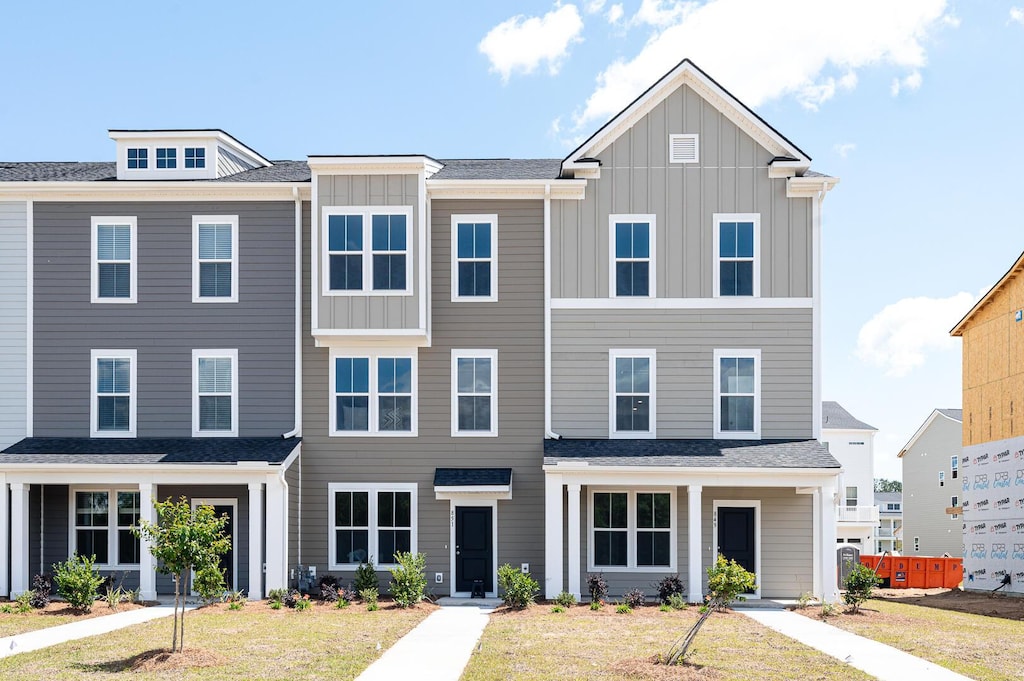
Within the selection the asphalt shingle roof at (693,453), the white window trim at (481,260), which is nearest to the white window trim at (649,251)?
the white window trim at (481,260)

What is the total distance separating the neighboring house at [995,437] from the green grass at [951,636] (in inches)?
258

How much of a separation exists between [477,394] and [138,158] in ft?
31.6

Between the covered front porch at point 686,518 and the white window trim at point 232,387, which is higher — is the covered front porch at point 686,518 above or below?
below

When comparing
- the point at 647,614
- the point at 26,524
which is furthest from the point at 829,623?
the point at 26,524

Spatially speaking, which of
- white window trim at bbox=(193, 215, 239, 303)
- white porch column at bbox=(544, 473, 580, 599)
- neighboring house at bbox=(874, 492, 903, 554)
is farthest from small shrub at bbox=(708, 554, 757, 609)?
neighboring house at bbox=(874, 492, 903, 554)

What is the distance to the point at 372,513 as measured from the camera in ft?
76.1

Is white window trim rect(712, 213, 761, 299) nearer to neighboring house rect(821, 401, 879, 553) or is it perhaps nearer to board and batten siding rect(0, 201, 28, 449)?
board and batten siding rect(0, 201, 28, 449)

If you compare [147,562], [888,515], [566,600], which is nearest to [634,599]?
[566,600]

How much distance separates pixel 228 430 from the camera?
2347cm

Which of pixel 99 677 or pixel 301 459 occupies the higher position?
pixel 301 459

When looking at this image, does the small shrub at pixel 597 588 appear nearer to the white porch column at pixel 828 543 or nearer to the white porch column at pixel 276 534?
the white porch column at pixel 828 543

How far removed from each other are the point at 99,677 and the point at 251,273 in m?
12.2

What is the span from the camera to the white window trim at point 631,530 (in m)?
22.9

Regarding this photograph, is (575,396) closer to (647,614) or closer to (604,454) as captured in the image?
(604,454)
